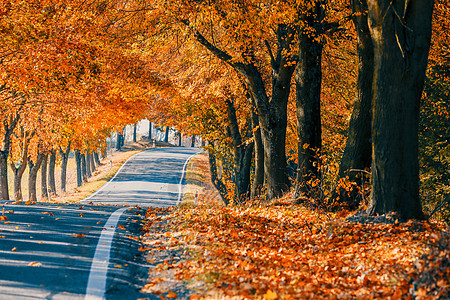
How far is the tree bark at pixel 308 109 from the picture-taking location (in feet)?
34.4

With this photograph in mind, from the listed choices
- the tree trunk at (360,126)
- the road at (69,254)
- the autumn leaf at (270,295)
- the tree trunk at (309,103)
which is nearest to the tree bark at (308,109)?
the tree trunk at (309,103)

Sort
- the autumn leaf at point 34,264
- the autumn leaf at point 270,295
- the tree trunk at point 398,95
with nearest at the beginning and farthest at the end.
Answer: the autumn leaf at point 270,295, the autumn leaf at point 34,264, the tree trunk at point 398,95

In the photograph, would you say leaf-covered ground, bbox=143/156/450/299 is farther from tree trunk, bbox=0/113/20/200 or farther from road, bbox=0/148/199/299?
tree trunk, bbox=0/113/20/200

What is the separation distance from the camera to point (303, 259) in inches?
266

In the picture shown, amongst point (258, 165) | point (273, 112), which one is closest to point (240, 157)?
point (258, 165)

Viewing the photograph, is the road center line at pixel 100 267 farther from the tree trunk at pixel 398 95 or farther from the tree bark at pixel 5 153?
the tree bark at pixel 5 153

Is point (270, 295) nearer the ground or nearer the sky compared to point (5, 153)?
nearer the ground

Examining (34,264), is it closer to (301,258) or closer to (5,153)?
(301,258)

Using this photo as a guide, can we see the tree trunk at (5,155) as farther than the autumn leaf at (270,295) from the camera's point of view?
Yes

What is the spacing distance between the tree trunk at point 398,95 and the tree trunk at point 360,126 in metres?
1.74

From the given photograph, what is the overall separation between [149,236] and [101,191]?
78.3 feet

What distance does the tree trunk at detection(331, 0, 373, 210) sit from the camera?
30.1 ft

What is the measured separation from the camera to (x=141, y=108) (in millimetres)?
20719

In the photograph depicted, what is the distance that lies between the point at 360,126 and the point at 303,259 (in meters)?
3.70
